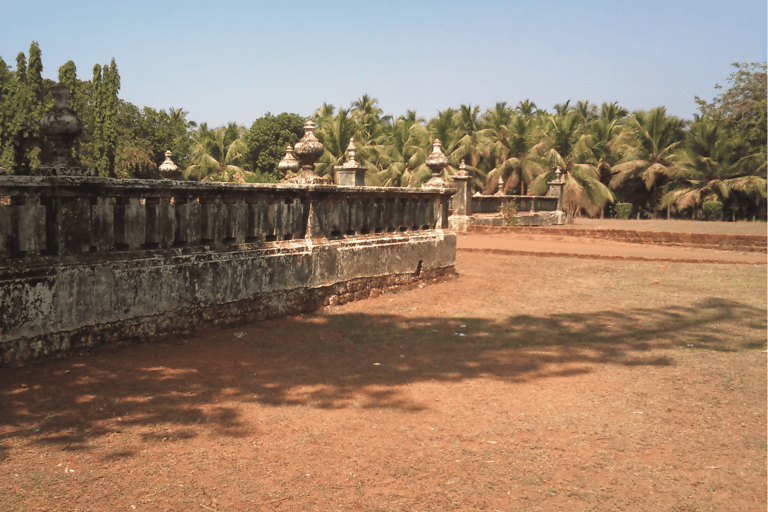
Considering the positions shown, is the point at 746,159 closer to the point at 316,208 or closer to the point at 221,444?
the point at 316,208

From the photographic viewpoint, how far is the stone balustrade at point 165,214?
4.88 meters

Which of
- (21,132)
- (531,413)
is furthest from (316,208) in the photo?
(21,132)

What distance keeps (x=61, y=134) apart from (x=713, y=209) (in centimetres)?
3965

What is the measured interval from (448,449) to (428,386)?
4.11 ft

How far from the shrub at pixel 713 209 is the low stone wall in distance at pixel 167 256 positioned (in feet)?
114

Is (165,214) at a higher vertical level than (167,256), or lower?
higher

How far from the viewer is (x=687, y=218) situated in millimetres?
40406

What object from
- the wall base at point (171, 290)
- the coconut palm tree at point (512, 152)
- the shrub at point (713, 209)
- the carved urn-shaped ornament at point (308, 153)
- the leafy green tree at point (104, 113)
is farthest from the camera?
the coconut palm tree at point (512, 152)

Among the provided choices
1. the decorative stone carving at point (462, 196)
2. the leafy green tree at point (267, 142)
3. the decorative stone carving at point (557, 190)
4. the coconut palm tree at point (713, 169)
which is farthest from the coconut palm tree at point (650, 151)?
the leafy green tree at point (267, 142)

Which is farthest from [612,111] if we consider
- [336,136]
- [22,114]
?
[22,114]

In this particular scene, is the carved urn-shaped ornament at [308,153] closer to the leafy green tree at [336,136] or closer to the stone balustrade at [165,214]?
the stone balustrade at [165,214]

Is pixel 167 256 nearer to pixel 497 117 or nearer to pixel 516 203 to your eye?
pixel 516 203

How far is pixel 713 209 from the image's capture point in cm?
3709

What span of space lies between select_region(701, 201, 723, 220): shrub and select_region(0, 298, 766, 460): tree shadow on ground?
107 ft
